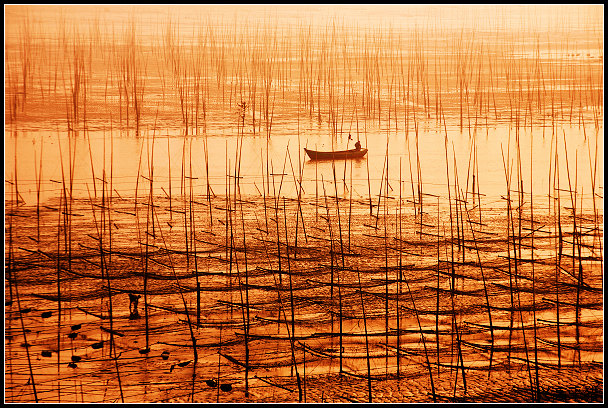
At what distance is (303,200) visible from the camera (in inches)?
159

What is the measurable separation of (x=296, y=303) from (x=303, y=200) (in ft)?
2.42

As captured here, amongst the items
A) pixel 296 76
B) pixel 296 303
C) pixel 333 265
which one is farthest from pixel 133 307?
pixel 296 76

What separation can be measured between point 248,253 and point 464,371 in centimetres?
129

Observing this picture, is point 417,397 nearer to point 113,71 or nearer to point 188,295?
point 188,295

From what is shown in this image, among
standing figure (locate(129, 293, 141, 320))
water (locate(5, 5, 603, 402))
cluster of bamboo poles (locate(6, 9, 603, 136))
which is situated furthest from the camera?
cluster of bamboo poles (locate(6, 9, 603, 136))

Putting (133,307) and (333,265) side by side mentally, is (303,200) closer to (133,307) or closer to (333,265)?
(333,265)

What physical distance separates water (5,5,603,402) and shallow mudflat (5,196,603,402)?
0.01m

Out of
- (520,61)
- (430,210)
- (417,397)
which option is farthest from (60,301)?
(520,61)

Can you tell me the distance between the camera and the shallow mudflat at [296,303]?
312 cm

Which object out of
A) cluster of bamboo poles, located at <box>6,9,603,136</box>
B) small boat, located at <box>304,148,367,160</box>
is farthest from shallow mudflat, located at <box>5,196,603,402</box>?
cluster of bamboo poles, located at <box>6,9,603,136</box>

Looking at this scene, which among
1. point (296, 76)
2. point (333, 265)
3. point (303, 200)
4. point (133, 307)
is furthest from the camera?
point (296, 76)

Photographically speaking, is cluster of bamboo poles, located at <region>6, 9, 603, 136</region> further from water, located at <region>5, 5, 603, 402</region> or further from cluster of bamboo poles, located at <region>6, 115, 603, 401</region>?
cluster of bamboo poles, located at <region>6, 115, 603, 401</region>

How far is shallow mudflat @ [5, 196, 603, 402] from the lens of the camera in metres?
3.12

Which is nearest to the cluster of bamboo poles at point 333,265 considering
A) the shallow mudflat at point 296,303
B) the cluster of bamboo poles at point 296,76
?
the shallow mudflat at point 296,303
